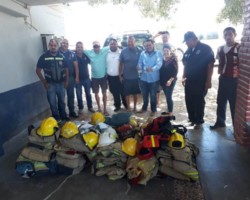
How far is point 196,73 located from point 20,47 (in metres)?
3.80

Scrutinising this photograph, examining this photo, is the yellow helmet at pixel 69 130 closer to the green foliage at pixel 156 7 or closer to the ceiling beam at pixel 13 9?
the ceiling beam at pixel 13 9

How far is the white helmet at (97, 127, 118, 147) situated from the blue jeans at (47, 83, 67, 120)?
2.15 m

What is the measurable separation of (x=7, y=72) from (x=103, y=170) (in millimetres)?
2903

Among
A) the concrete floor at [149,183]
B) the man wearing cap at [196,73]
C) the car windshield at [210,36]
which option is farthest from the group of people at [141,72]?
the car windshield at [210,36]

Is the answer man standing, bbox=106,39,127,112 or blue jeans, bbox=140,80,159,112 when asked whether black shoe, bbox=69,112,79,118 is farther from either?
blue jeans, bbox=140,80,159,112

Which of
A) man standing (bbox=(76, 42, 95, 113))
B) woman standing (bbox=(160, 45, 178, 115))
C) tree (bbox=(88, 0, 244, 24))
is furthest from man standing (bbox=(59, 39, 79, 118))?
tree (bbox=(88, 0, 244, 24))

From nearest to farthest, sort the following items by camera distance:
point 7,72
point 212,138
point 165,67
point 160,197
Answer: point 160,197, point 212,138, point 7,72, point 165,67

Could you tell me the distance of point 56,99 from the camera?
17.9ft

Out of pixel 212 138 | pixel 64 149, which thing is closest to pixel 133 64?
pixel 212 138

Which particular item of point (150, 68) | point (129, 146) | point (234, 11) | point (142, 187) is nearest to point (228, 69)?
point (150, 68)

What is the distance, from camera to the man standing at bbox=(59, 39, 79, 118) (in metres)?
5.48

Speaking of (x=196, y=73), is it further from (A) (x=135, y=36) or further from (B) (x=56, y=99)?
(A) (x=135, y=36)

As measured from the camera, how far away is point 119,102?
6.04 m

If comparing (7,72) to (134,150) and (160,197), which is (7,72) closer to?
(134,150)
